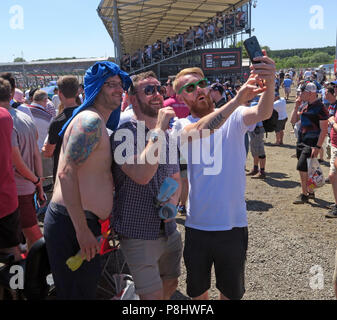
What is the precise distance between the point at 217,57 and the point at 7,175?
18.6m

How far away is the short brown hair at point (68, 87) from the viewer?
145 inches

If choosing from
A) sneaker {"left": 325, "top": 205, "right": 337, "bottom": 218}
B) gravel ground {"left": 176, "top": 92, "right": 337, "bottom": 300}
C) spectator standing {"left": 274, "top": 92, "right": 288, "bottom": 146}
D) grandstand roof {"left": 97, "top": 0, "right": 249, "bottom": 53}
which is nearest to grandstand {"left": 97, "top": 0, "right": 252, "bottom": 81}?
grandstand roof {"left": 97, "top": 0, "right": 249, "bottom": 53}

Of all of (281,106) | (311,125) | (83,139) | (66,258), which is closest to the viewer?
(83,139)

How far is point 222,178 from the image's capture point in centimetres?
229

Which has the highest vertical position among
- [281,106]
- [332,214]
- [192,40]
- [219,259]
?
[192,40]

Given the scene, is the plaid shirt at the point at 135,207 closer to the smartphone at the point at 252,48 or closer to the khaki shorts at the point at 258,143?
the smartphone at the point at 252,48

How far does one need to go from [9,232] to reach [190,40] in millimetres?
20542

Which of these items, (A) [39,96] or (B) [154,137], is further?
(A) [39,96]

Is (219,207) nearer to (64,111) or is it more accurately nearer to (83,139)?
(83,139)

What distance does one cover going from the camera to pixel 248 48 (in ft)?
6.78

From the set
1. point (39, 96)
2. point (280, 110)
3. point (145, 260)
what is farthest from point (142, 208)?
point (280, 110)

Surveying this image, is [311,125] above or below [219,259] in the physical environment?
above

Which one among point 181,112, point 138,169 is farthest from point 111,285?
point 181,112
